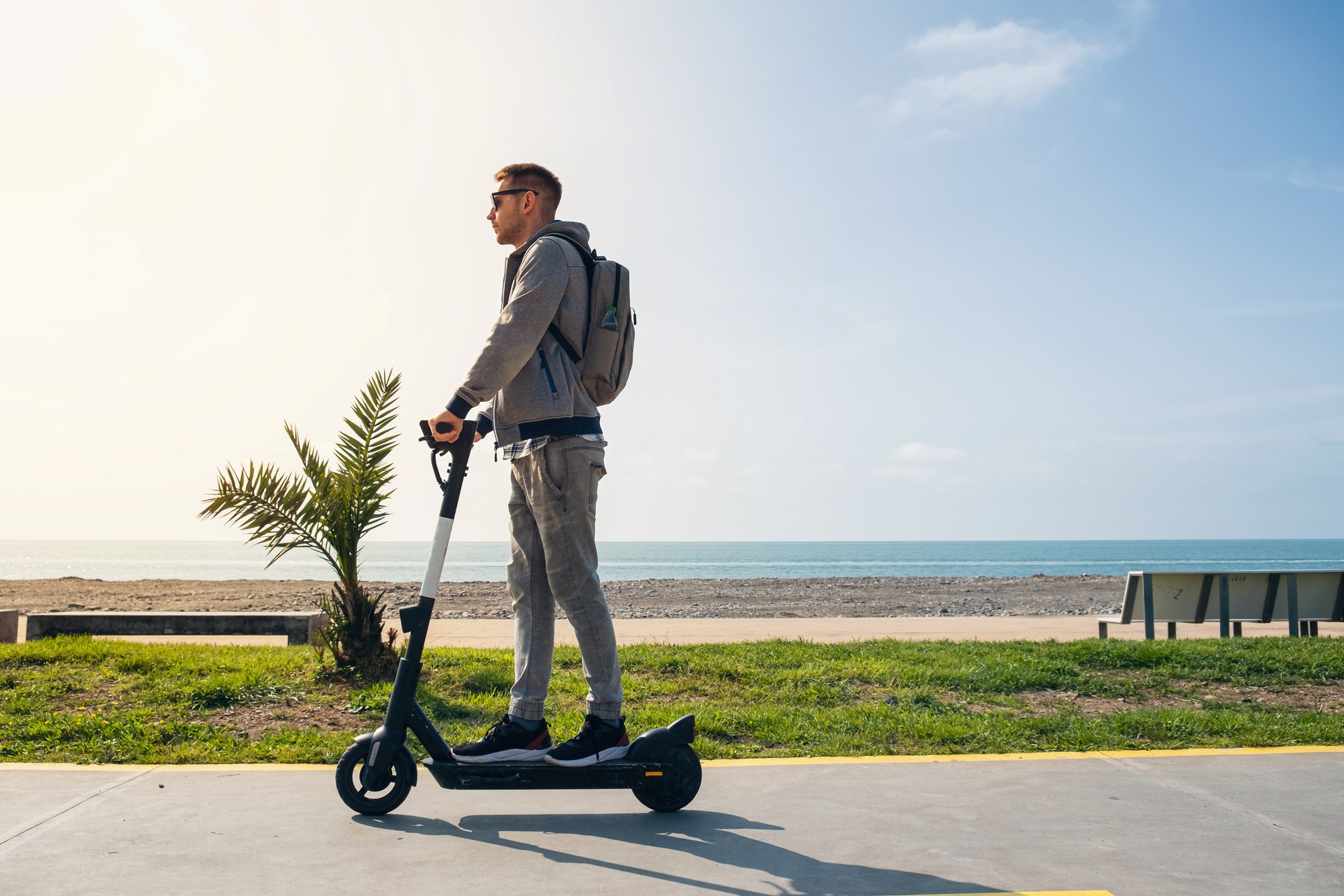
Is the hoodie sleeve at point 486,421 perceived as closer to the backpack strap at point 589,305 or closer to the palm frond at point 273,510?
the backpack strap at point 589,305

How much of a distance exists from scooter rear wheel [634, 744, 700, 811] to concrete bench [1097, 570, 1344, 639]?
831 centimetres

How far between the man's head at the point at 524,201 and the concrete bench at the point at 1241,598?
8735mm

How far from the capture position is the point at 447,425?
3133 mm

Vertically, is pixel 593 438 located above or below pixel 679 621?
above

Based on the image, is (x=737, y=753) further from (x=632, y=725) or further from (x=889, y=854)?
(x=889, y=854)

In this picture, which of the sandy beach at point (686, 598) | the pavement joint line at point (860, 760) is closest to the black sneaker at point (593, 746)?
the pavement joint line at point (860, 760)

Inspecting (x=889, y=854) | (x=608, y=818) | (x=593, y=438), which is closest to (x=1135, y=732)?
(x=889, y=854)

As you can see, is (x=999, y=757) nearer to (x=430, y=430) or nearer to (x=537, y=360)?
(x=537, y=360)

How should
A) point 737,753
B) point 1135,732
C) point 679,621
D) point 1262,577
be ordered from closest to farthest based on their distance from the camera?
point 737,753 → point 1135,732 → point 1262,577 → point 679,621

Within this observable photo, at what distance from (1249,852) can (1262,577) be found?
8878 mm

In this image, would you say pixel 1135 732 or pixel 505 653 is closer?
pixel 1135 732

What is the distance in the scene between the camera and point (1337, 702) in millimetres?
5453

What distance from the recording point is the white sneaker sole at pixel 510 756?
314 centimetres

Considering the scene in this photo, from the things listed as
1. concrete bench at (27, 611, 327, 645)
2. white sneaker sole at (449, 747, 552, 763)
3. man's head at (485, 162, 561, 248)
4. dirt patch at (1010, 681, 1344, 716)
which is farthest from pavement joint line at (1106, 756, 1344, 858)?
concrete bench at (27, 611, 327, 645)
